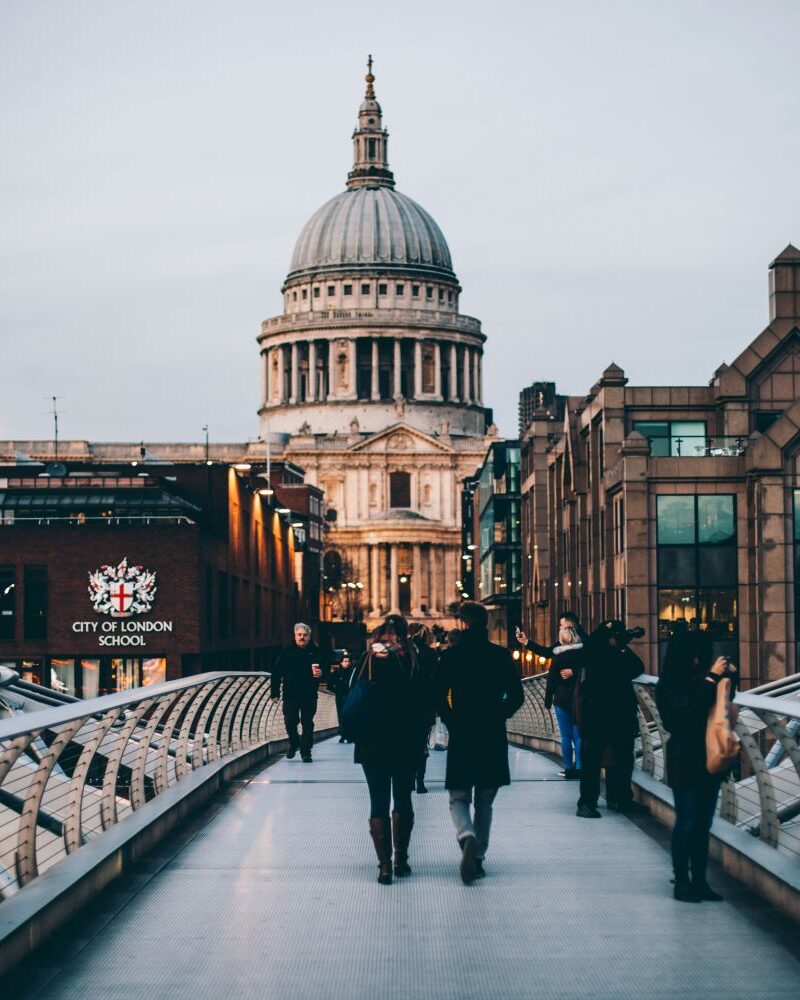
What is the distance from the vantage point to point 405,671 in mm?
12758

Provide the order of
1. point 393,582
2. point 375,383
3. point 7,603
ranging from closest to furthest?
1. point 7,603
2. point 393,582
3. point 375,383

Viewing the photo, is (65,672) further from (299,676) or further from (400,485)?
(400,485)

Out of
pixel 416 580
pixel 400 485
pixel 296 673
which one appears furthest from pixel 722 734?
pixel 400 485

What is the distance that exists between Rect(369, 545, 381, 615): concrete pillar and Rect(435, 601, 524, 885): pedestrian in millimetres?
167126

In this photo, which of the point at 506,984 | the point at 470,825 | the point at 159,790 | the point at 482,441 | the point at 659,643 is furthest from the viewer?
the point at 482,441

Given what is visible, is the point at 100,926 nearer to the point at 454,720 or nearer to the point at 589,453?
the point at 454,720

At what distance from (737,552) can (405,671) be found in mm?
35635

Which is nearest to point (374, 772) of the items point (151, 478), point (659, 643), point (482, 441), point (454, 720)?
point (454, 720)

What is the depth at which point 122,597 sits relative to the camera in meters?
60.5

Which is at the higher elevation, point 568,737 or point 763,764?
point 763,764

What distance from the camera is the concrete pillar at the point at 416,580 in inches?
7136

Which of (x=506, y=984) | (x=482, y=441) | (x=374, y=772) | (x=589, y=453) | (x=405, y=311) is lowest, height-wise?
(x=506, y=984)

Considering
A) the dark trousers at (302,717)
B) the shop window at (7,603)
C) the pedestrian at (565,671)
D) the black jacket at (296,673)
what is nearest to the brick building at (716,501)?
the shop window at (7,603)

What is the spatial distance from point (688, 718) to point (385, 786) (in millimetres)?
2360
